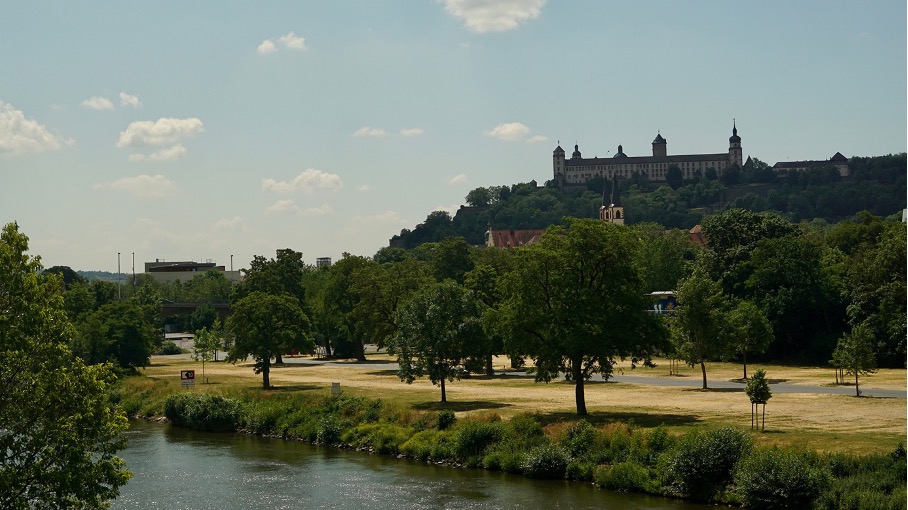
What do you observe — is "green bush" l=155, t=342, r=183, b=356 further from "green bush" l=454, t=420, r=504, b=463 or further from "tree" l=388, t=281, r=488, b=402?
"green bush" l=454, t=420, r=504, b=463

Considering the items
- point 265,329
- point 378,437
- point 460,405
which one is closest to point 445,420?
point 378,437

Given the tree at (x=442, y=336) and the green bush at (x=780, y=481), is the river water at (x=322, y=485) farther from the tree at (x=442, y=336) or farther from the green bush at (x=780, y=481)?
the tree at (x=442, y=336)

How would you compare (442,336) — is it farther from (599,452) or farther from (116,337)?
(116,337)

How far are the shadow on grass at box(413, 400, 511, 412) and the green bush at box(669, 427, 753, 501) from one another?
60.5 ft

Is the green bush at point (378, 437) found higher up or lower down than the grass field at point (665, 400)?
lower down

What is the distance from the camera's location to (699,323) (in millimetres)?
68312

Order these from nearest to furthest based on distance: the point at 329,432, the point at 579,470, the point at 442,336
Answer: the point at 579,470 → the point at 329,432 → the point at 442,336

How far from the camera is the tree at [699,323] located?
224 ft

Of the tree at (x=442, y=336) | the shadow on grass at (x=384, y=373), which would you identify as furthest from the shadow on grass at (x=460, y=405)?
the shadow on grass at (x=384, y=373)

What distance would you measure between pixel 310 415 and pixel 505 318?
13.6 m

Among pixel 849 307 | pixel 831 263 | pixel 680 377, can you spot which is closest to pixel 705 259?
pixel 831 263

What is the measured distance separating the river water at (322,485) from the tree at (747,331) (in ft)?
96.2

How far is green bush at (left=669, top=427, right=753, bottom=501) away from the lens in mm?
37844

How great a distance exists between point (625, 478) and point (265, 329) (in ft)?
130
